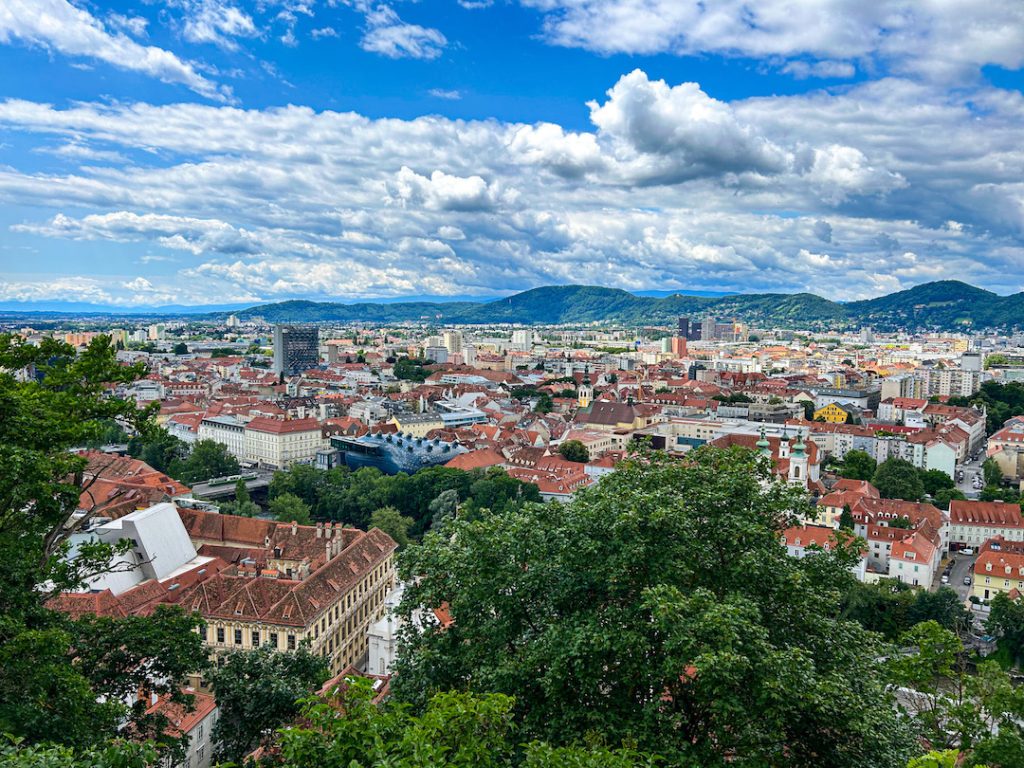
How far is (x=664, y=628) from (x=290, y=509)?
4291 centimetres

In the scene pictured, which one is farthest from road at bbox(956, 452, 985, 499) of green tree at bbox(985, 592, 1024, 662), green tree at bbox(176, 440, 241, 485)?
green tree at bbox(176, 440, 241, 485)

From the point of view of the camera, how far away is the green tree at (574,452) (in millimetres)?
72938

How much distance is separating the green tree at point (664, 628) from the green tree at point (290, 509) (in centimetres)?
3557

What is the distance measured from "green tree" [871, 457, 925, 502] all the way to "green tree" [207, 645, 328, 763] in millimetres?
55809

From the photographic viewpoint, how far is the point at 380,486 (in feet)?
180

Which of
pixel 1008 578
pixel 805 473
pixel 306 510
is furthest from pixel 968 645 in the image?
pixel 306 510

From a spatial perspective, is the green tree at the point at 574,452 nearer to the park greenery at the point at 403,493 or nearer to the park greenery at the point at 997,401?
the park greenery at the point at 403,493

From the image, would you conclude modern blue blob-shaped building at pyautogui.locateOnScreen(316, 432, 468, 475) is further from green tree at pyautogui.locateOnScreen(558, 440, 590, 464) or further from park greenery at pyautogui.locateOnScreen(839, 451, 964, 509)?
park greenery at pyautogui.locateOnScreen(839, 451, 964, 509)

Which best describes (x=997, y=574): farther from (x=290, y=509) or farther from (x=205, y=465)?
(x=205, y=465)

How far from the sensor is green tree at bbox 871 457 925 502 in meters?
60.7

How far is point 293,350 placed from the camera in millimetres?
165750

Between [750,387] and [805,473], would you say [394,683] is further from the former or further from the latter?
[750,387]

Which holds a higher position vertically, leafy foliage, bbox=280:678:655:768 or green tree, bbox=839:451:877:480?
leafy foliage, bbox=280:678:655:768

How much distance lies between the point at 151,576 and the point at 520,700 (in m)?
27.8
